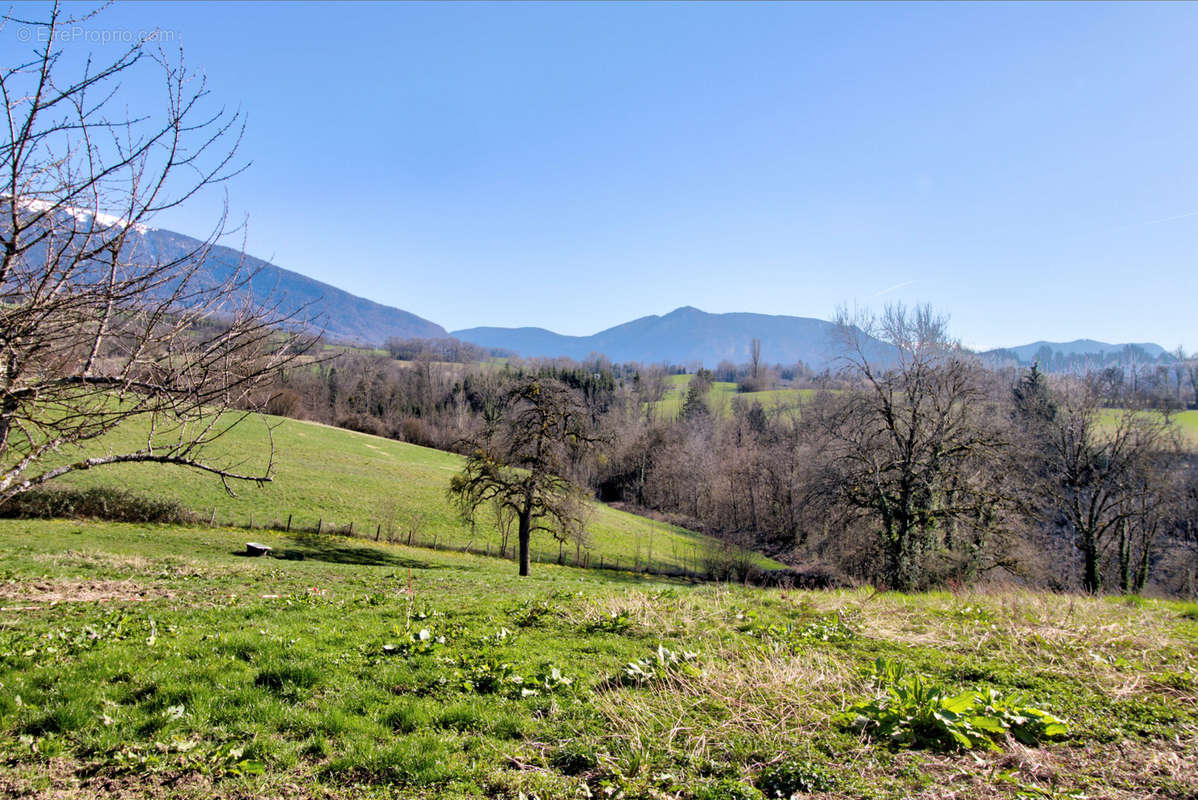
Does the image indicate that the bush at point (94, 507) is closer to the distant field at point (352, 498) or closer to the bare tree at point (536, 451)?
the distant field at point (352, 498)

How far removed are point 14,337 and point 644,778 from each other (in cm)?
562

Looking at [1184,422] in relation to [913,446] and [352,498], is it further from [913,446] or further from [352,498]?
[352,498]

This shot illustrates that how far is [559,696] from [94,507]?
32.0m

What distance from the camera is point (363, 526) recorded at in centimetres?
3391

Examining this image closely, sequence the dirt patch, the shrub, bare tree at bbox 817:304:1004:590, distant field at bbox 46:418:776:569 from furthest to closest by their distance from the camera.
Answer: distant field at bbox 46:418:776:569 → bare tree at bbox 817:304:1004:590 → the dirt patch → the shrub

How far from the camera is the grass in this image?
4242 millimetres

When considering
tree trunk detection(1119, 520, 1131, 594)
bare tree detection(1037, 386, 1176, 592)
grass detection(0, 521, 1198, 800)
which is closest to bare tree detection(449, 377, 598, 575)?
grass detection(0, 521, 1198, 800)

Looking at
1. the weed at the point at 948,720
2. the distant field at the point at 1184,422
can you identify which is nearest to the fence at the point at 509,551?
the distant field at the point at 1184,422

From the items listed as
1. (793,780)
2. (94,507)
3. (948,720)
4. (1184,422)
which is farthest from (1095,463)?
(1184,422)

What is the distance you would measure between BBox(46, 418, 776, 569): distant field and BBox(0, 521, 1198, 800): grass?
2392 centimetres

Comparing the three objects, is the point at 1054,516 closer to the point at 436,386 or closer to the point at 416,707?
the point at 416,707

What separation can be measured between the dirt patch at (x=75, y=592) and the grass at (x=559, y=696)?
132 millimetres

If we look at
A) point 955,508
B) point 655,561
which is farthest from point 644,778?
point 655,561

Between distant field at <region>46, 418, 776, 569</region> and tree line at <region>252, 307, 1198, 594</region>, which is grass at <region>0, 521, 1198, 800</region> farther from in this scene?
distant field at <region>46, 418, 776, 569</region>
